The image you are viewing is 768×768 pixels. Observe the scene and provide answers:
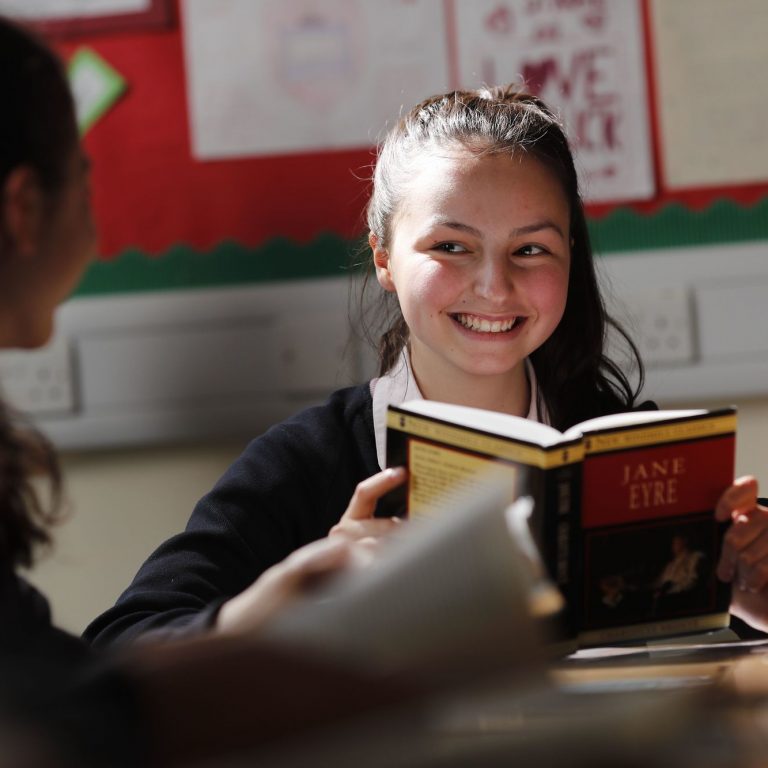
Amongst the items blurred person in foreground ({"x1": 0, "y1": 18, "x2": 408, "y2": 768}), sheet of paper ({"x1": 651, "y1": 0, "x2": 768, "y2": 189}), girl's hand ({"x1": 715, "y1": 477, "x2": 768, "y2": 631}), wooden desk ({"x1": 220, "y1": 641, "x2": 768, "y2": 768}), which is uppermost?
sheet of paper ({"x1": 651, "y1": 0, "x2": 768, "y2": 189})

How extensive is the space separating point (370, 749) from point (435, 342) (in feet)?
2.95

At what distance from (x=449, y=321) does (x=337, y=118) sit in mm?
920

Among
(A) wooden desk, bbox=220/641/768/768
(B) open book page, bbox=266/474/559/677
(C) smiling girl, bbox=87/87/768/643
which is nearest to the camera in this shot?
(A) wooden desk, bbox=220/641/768/768

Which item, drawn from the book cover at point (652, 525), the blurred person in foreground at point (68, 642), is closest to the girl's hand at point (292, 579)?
the blurred person in foreground at point (68, 642)

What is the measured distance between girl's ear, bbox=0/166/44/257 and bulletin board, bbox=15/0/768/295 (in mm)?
1299

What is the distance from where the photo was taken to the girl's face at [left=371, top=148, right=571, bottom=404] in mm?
1355

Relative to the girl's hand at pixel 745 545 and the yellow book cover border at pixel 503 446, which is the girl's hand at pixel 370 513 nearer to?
the yellow book cover border at pixel 503 446

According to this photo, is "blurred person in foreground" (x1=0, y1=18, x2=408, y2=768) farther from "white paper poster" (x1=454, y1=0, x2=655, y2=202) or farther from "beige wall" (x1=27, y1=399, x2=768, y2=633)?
"white paper poster" (x1=454, y1=0, x2=655, y2=202)

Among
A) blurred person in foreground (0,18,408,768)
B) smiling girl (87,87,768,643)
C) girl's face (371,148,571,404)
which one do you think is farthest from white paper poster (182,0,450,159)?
blurred person in foreground (0,18,408,768)

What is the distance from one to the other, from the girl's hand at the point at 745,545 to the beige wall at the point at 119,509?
4.09ft

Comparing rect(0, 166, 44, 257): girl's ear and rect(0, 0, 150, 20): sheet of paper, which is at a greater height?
rect(0, 0, 150, 20): sheet of paper

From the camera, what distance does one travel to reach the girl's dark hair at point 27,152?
82 centimetres

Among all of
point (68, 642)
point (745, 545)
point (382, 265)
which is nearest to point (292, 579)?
point (68, 642)

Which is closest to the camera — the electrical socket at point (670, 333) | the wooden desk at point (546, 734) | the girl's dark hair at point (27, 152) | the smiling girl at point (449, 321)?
the wooden desk at point (546, 734)
